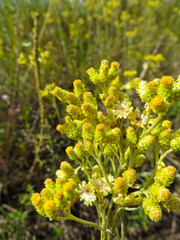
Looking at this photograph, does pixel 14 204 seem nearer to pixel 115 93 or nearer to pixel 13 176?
pixel 13 176

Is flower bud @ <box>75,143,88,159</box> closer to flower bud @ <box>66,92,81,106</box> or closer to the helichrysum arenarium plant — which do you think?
the helichrysum arenarium plant

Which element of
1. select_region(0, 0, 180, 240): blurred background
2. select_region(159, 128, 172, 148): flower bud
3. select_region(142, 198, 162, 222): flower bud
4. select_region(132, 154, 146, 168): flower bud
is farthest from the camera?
select_region(0, 0, 180, 240): blurred background

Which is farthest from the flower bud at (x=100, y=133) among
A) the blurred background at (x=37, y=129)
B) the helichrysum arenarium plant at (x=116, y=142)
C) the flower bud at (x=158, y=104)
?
the blurred background at (x=37, y=129)

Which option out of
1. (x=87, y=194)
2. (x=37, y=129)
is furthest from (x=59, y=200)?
(x=37, y=129)

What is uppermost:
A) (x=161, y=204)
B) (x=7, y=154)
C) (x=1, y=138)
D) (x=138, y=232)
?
(x=1, y=138)

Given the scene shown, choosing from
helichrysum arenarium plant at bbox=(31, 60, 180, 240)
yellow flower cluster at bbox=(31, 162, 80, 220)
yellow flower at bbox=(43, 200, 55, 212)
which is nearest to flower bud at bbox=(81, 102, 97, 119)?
helichrysum arenarium plant at bbox=(31, 60, 180, 240)

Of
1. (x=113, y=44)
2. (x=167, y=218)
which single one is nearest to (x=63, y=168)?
(x=167, y=218)

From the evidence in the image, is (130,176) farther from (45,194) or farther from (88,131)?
(45,194)
